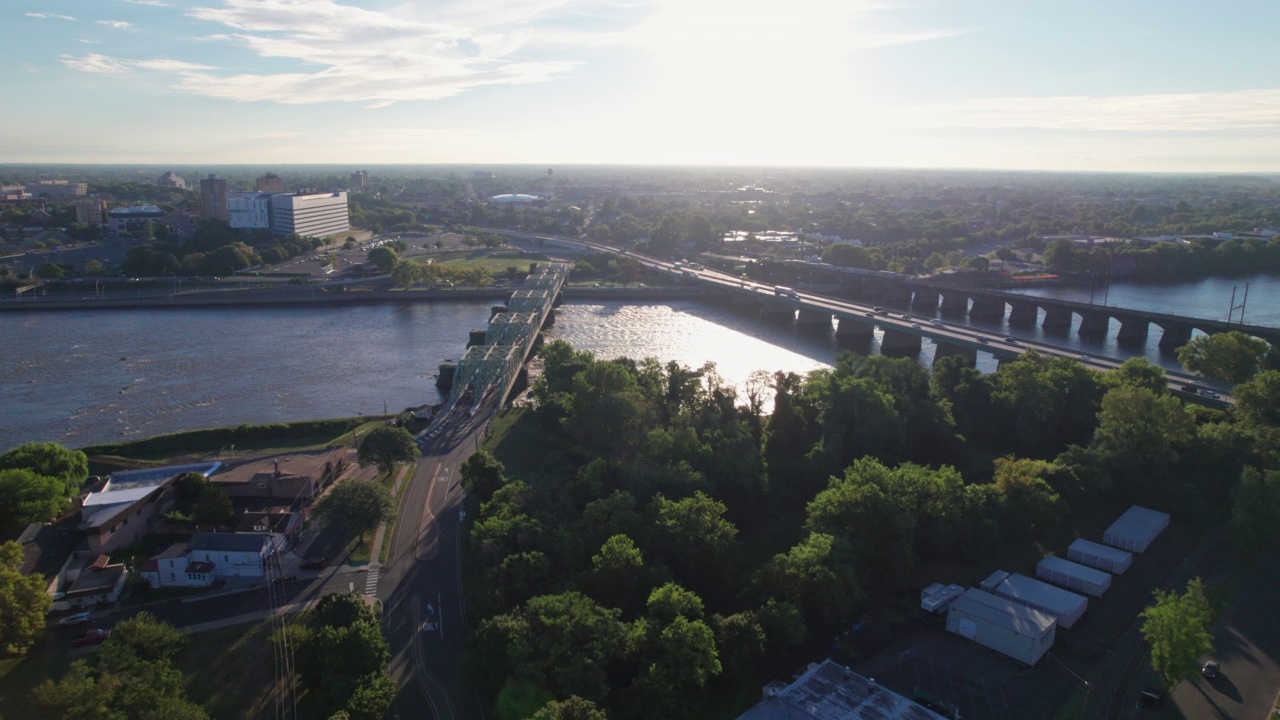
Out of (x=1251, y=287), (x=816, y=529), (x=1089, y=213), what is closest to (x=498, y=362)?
(x=816, y=529)

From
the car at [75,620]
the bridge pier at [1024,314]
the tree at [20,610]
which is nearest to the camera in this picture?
the tree at [20,610]

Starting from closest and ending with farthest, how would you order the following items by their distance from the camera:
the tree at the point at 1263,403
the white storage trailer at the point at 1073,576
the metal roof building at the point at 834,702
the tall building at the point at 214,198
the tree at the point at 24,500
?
A: the metal roof building at the point at 834,702, the white storage trailer at the point at 1073,576, the tree at the point at 24,500, the tree at the point at 1263,403, the tall building at the point at 214,198

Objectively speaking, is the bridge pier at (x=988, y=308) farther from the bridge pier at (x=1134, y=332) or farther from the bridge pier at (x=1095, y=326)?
the bridge pier at (x=1134, y=332)

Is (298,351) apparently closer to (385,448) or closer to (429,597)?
(385,448)

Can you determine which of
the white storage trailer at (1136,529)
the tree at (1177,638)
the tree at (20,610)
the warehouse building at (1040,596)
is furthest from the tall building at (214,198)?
the tree at (1177,638)

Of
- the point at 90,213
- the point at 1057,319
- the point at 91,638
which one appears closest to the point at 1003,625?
the point at 91,638

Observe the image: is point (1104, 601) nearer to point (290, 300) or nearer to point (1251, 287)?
point (290, 300)
